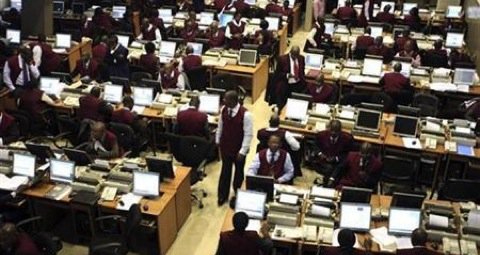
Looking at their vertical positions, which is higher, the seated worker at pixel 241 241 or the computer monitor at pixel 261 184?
the computer monitor at pixel 261 184

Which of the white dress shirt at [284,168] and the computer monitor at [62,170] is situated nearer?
the computer monitor at [62,170]

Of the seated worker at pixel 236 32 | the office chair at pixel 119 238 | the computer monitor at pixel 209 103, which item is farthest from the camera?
the seated worker at pixel 236 32

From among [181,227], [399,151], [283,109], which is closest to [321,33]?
[283,109]

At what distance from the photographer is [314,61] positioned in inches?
472

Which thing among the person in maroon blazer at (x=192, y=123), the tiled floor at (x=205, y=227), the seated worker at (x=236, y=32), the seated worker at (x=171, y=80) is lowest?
the tiled floor at (x=205, y=227)

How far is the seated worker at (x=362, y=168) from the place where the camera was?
8125 millimetres

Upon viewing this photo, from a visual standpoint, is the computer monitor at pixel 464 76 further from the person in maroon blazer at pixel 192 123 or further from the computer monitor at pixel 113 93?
the computer monitor at pixel 113 93

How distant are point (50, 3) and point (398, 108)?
793 cm

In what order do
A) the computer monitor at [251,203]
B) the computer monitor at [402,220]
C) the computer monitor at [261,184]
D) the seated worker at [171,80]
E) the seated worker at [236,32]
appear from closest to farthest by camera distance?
the computer monitor at [402,220]
the computer monitor at [251,203]
the computer monitor at [261,184]
the seated worker at [171,80]
the seated worker at [236,32]

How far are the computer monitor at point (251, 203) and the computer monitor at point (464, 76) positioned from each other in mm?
5907

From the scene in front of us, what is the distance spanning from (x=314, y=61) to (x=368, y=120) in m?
2.78

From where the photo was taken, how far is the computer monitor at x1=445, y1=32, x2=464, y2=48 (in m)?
13.8

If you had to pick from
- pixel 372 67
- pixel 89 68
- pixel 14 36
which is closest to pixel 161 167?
pixel 89 68

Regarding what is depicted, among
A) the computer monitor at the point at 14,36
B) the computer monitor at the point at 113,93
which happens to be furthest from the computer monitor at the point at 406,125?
the computer monitor at the point at 14,36
